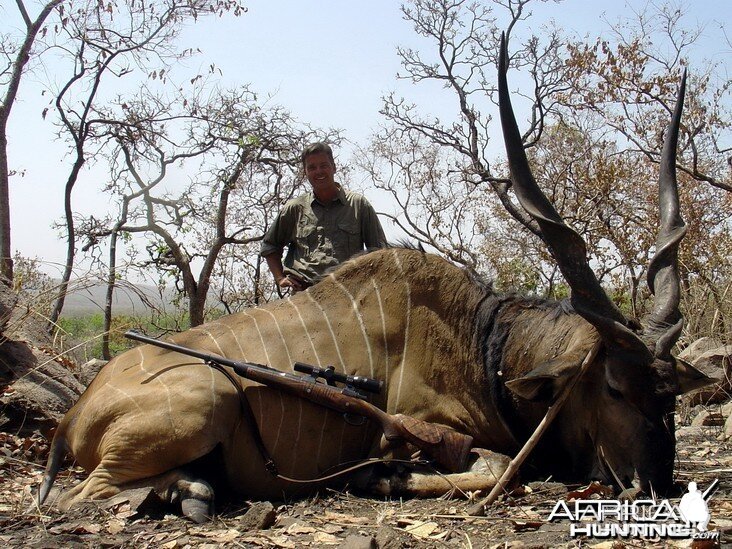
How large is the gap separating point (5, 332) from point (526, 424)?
3.42 meters

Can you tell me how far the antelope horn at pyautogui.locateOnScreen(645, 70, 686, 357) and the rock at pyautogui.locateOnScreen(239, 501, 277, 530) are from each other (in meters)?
1.83

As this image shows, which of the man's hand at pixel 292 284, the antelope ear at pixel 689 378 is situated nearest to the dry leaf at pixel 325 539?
the antelope ear at pixel 689 378

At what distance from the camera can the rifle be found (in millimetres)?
3598

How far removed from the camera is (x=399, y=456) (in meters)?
3.70

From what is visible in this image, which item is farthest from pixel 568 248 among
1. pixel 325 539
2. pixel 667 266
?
pixel 325 539

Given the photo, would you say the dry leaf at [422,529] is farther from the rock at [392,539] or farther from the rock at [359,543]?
the rock at [359,543]

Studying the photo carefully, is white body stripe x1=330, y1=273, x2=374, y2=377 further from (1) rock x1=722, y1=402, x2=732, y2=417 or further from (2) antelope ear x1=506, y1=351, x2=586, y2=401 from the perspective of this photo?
(1) rock x1=722, y1=402, x2=732, y2=417

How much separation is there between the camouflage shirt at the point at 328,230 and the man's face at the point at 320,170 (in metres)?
0.12

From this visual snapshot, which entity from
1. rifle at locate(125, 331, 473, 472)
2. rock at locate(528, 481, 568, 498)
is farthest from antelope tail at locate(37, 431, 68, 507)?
rock at locate(528, 481, 568, 498)

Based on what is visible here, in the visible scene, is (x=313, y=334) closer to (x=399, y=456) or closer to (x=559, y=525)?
(x=399, y=456)

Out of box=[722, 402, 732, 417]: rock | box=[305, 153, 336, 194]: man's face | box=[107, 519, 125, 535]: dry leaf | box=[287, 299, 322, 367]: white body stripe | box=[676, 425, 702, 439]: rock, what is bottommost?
box=[107, 519, 125, 535]: dry leaf

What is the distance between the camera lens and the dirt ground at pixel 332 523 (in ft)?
9.03

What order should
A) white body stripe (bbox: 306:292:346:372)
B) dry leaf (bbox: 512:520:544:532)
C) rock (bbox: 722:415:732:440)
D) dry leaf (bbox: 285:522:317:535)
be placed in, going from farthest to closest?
rock (bbox: 722:415:732:440) < white body stripe (bbox: 306:292:346:372) < dry leaf (bbox: 285:522:317:535) < dry leaf (bbox: 512:520:544:532)

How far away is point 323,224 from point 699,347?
11.3ft
